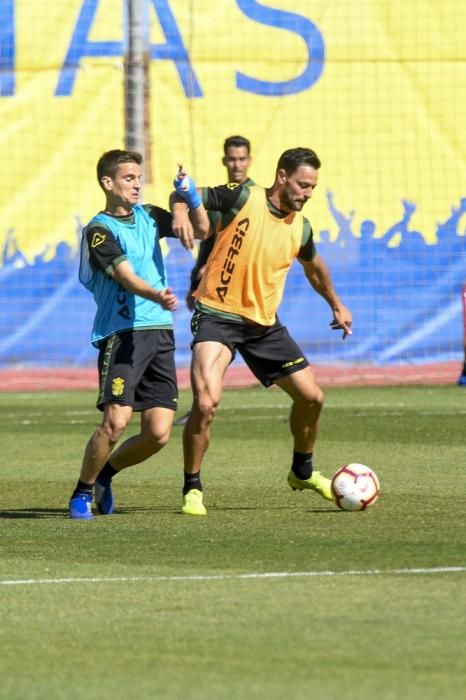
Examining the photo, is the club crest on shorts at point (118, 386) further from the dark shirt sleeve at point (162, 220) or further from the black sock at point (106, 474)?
the dark shirt sleeve at point (162, 220)

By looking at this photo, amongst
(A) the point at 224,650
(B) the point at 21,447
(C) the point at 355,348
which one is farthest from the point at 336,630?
(C) the point at 355,348

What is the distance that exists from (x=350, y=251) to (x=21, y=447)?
30.0ft

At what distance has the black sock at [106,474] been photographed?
1050 cm

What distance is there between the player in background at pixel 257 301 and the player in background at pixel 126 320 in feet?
0.78

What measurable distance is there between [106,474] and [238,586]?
3.25 m

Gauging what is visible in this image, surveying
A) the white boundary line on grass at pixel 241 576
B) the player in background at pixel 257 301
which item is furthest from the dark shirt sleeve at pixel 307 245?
the white boundary line on grass at pixel 241 576

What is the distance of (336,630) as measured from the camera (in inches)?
249

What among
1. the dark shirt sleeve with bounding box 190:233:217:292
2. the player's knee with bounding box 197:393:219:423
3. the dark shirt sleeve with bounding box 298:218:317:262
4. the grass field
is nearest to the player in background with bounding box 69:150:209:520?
the player's knee with bounding box 197:393:219:423

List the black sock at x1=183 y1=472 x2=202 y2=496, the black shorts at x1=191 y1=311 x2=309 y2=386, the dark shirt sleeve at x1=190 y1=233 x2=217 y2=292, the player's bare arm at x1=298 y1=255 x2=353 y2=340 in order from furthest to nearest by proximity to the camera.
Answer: the dark shirt sleeve at x1=190 y1=233 x2=217 y2=292 < the player's bare arm at x1=298 y1=255 x2=353 y2=340 < the black shorts at x1=191 y1=311 x2=309 y2=386 < the black sock at x1=183 y1=472 x2=202 y2=496

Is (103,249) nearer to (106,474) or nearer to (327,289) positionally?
(106,474)

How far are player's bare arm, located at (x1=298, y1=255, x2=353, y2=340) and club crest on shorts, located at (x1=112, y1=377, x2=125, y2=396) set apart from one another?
1630mm

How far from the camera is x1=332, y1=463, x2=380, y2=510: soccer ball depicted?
1008 centimetres

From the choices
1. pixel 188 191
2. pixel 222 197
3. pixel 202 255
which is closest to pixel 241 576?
pixel 188 191

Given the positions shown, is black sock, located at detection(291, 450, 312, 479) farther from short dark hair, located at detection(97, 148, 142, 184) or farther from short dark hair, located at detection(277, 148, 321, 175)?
short dark hair, located at detection(97, 148, 142, 184)
